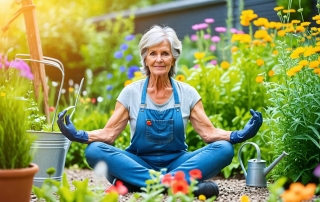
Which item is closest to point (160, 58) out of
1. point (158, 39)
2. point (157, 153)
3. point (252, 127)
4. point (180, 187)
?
point (158, 39)

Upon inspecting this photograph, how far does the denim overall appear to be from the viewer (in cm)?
336

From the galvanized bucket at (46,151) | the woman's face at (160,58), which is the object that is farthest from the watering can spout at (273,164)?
the galvanized bucket at (46,151)

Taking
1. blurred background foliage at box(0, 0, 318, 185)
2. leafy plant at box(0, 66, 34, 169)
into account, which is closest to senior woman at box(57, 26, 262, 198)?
blurred background foliage at box(0, 0, 318, 185)

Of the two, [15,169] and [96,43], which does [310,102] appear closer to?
[15,169]

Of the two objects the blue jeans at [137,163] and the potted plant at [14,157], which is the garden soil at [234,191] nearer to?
the blue jeans at [137,163]

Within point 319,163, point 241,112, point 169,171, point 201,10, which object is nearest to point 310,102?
point 319,163

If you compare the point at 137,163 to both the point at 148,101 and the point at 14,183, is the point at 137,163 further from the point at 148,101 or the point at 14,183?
the point at 14,183

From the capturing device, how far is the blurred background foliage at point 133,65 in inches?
184

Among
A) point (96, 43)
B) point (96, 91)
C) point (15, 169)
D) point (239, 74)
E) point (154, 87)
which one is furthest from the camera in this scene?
point (96, 43)

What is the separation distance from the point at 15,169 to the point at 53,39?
6.74 m

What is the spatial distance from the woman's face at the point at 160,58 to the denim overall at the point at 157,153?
16 centimetres

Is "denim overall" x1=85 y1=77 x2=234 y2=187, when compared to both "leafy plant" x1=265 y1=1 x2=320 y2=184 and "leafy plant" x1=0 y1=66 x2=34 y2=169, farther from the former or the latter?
"leafy plant" x1=0 y1=66 x2=34 y2=169

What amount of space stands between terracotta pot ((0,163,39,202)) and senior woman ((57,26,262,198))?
84cm

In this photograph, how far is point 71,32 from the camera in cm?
924
